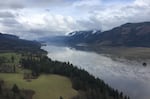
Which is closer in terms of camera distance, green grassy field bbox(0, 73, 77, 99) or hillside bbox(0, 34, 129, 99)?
hillside bbox(0, 34, 129, 99)

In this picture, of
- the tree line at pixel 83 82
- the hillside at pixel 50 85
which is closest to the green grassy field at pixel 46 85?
the hillside at pixel 50 85

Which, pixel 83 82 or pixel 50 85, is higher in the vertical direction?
pixel 83 82

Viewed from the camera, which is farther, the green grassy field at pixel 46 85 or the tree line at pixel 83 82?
the green grassy field at pixel 46 85

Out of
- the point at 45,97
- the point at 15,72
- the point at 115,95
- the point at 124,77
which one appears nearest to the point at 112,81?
the point at 124,77

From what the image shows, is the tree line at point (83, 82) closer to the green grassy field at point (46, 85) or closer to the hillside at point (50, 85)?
the hillside at point (50, 85)

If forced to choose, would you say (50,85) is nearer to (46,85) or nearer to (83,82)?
(46,85)

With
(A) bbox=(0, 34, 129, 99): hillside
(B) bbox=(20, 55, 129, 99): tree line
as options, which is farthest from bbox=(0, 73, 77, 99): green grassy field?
(B) bbox=(20, 55, 129, 99): tree line

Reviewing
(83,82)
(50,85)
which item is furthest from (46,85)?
(83,82)

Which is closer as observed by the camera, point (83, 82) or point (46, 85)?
point (83, 82)

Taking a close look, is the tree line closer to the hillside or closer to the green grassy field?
the hillside

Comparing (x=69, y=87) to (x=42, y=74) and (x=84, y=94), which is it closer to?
(x=84, y=94)
